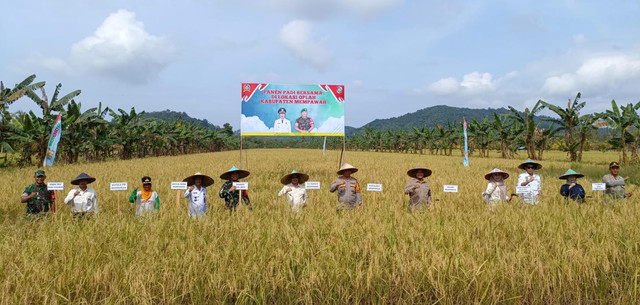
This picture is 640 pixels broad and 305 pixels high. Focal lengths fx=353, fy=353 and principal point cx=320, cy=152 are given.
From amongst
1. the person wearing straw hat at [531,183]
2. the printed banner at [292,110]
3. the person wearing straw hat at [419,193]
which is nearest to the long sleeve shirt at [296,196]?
the person wearing straw hat at [419,193]

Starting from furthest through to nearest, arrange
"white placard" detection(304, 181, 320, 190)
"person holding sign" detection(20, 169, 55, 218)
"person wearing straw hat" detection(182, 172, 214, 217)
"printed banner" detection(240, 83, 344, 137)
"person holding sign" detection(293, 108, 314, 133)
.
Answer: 1. "person holding sign" detection(293, 108, 314, 133)
2. "printed banner" detection(240, 83, 344, 137)
3. "white placard" detection(304, 181, 320, 190)
4. "person wearing straw hat" detection(182, 172, 214, 217)
5. "person holding sign" detection(20, 169, 55, 218)

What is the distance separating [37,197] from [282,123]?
7344mm

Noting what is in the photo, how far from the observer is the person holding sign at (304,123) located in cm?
1184

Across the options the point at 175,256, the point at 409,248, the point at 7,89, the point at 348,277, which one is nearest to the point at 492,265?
the point at 409,248

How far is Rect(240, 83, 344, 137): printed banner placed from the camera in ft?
38.1

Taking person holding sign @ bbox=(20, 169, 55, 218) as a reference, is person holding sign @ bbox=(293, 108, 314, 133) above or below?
above

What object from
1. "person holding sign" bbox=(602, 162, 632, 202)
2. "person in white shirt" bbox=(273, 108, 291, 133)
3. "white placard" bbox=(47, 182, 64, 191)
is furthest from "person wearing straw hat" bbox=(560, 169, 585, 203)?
"white placard" bbox=(47, 182, 64, 191)

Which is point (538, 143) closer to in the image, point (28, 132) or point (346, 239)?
point (346, 239)

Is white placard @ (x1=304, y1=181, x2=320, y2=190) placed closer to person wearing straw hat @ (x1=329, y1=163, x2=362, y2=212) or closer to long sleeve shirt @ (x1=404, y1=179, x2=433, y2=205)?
person wearing straw hat @ (x1=329, y1=163, x2=362, y2=212)

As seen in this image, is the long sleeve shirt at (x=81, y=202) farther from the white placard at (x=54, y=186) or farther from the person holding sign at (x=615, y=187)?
the person holding sign at (x=615, y=187)

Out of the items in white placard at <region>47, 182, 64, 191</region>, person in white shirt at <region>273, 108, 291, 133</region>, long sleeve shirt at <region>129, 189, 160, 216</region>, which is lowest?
long sleeve shirt at <region>129, 189, 160, 216</region>

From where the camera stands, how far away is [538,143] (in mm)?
31141

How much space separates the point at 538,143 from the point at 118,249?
35.0 m

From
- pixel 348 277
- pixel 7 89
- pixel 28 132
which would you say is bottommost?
pixel 348 277
